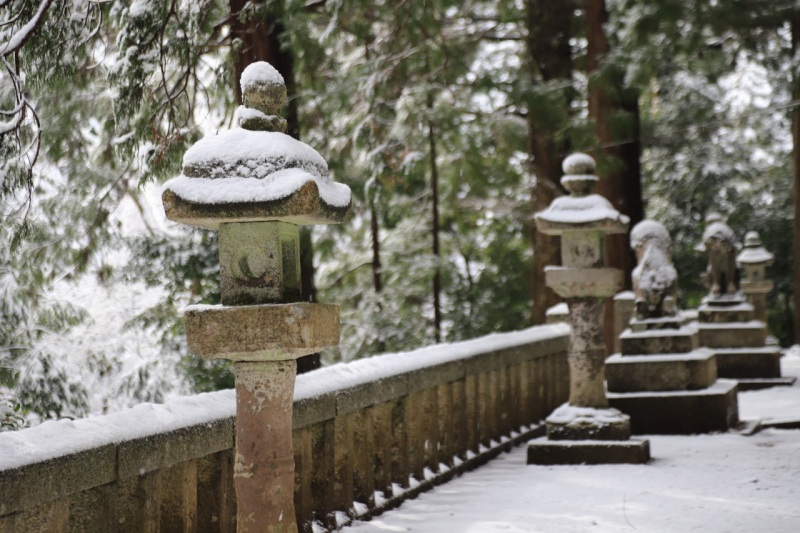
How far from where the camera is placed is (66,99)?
10.9m

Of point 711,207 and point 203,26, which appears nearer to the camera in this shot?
point 203,26

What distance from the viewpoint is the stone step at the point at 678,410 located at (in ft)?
33.2

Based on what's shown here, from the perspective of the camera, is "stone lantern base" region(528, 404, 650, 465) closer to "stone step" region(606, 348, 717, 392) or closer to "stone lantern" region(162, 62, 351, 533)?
"stone step" region(606, 348, 717, 392)

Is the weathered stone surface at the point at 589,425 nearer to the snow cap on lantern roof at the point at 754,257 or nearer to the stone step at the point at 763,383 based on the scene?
the stone step at the point at 763,383

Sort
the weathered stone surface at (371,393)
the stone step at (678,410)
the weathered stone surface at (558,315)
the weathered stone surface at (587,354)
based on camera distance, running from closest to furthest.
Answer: the weathered stone surface at (371,393) < the weathered stone surface at (587,354) < the stone step at (678,410) < the weathered stone surface at (558,315)

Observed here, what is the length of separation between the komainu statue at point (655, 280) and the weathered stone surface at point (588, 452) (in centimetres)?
239

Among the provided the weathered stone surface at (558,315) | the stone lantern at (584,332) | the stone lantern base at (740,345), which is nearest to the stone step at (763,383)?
the stone lantern base at (740,345)

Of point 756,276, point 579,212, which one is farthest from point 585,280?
point 756,276

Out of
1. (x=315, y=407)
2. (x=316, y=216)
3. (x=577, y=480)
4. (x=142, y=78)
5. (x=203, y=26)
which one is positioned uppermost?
(x=203, y=26)

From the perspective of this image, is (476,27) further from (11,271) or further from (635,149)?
(11,271)

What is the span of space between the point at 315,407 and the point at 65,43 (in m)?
3.64

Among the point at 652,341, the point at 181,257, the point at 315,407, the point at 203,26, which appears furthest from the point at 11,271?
A: the point at 652,341

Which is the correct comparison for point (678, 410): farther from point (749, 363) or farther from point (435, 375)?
point (749, 363)

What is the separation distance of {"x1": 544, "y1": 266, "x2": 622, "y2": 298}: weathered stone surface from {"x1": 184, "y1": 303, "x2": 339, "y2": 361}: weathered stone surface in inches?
187
